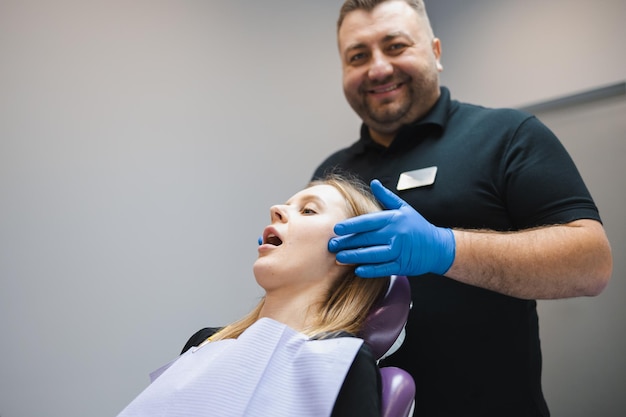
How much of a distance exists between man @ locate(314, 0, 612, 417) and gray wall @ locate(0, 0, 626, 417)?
0.83 metres

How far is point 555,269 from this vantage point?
1.26 m

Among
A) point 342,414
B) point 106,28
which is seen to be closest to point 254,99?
point 106,28

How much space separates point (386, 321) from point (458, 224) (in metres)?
0.47

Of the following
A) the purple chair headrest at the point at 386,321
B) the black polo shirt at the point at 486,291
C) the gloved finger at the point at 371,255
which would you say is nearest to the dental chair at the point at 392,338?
the purple chair headrest at the point at 386,321

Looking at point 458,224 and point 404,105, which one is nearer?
point 458,224

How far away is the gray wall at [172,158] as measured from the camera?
194cm

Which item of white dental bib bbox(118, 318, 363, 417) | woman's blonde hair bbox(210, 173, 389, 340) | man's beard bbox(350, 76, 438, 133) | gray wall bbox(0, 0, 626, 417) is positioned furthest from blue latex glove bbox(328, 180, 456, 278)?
gray wall bbox(0, 0, 626, 417)

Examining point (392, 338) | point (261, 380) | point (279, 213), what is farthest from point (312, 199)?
point (261, 380)

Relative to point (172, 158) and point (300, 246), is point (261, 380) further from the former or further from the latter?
point (172, 158)

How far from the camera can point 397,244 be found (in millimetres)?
1182

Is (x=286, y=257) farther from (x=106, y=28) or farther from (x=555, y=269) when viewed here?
(x=106, y=28)

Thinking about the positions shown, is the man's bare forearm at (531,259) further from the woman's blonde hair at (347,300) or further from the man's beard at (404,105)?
the man's beard at (404,105)

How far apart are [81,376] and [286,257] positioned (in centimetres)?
122

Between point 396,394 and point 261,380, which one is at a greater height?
point 261,380
